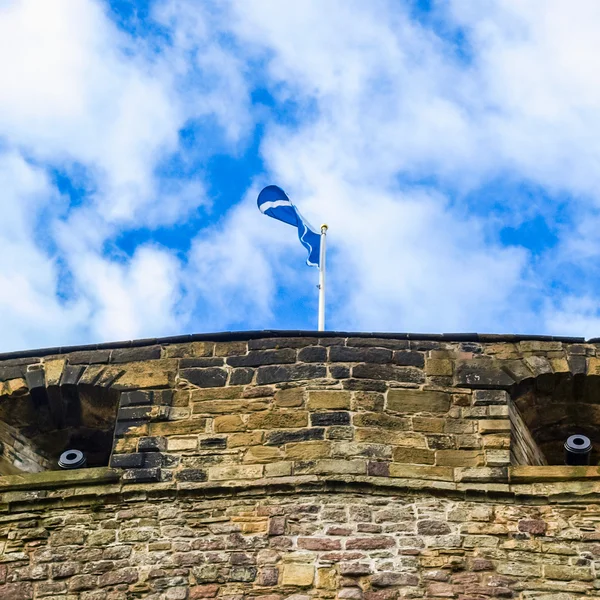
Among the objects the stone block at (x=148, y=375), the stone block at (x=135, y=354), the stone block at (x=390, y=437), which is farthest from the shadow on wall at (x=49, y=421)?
the stone block at (x=390, y=437)

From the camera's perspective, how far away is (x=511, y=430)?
10875mm

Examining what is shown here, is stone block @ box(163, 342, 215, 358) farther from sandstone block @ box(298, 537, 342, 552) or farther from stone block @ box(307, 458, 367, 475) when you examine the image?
sandstone block @ box(298, 537, 342, 552)

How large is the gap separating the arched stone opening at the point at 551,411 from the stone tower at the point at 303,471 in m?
0.02

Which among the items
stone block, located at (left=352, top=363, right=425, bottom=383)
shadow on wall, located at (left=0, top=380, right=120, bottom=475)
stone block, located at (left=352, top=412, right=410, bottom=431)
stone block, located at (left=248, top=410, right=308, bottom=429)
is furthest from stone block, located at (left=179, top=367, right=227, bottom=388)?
stone block, located at (left=352, top=412, right=410, bottom=431)

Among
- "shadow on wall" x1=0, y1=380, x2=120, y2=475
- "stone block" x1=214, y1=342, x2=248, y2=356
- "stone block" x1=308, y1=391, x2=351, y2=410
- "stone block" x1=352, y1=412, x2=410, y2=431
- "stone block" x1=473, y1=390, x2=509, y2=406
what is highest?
"stone block" x1=214, y1=342, x2=248, y2=356

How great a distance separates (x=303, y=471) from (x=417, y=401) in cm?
114

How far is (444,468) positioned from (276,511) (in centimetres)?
131

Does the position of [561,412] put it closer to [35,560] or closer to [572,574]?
[572,574]

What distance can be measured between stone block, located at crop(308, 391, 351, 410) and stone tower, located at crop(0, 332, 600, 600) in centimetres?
1

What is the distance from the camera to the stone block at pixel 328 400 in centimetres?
1084

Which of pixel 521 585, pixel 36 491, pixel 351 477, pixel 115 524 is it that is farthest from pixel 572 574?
pixel 36 491

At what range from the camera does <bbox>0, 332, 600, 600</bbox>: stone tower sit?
9.85m

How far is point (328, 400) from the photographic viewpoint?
10.9 m

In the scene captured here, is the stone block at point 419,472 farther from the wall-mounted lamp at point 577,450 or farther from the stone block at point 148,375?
the stone block at point 148,375
